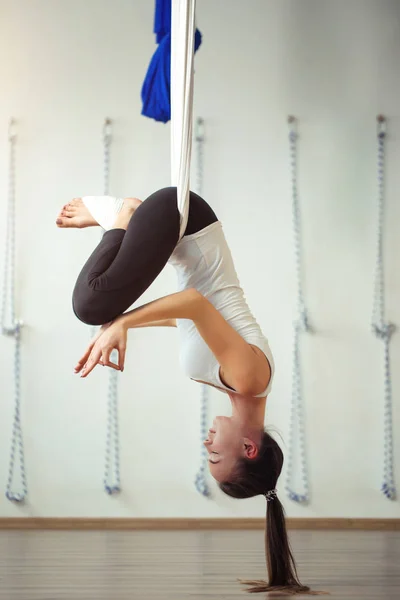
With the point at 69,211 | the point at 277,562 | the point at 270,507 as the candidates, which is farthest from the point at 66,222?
the point at 277,562

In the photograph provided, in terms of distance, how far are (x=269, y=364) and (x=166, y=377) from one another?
6.49 feet

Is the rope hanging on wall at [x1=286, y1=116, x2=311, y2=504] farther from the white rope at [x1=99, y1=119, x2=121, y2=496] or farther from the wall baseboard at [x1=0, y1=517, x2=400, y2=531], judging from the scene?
the white rope at [x1=99, y1=119, x2=121, y2=496]

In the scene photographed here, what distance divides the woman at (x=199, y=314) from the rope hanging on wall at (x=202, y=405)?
63.8 inches

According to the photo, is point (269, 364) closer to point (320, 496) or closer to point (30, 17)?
point (320, 496)

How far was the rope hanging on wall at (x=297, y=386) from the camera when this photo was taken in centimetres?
462

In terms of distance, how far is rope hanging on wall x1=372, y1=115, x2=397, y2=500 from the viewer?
464 cm

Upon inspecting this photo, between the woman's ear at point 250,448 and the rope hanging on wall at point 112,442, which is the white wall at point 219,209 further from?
the woman's ear at point 250,448

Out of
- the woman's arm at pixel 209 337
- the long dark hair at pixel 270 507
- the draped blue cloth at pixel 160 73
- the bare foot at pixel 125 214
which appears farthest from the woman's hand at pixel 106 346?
the draped blue cloth at pixel 160 73

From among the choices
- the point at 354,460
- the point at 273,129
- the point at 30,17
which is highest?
the point at 30,17

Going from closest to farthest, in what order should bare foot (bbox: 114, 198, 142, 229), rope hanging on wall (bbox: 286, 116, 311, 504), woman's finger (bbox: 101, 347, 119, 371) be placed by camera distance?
woman's finger (bbox: 101, 347, 119, 371)
bare foot (bbox: 114, 198, 142, 229)
rope hanging on wall (bbox: 286, 116, 311, 504)

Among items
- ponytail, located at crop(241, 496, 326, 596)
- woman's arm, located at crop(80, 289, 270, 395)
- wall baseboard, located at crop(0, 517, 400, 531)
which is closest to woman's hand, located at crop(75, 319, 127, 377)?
woman's arm, located at crop(80, 289, 270, 395)

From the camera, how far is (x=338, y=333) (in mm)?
4727

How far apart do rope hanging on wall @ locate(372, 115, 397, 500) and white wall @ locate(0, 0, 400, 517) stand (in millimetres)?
43

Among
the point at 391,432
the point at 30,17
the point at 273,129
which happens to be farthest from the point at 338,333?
the point at 30,17
